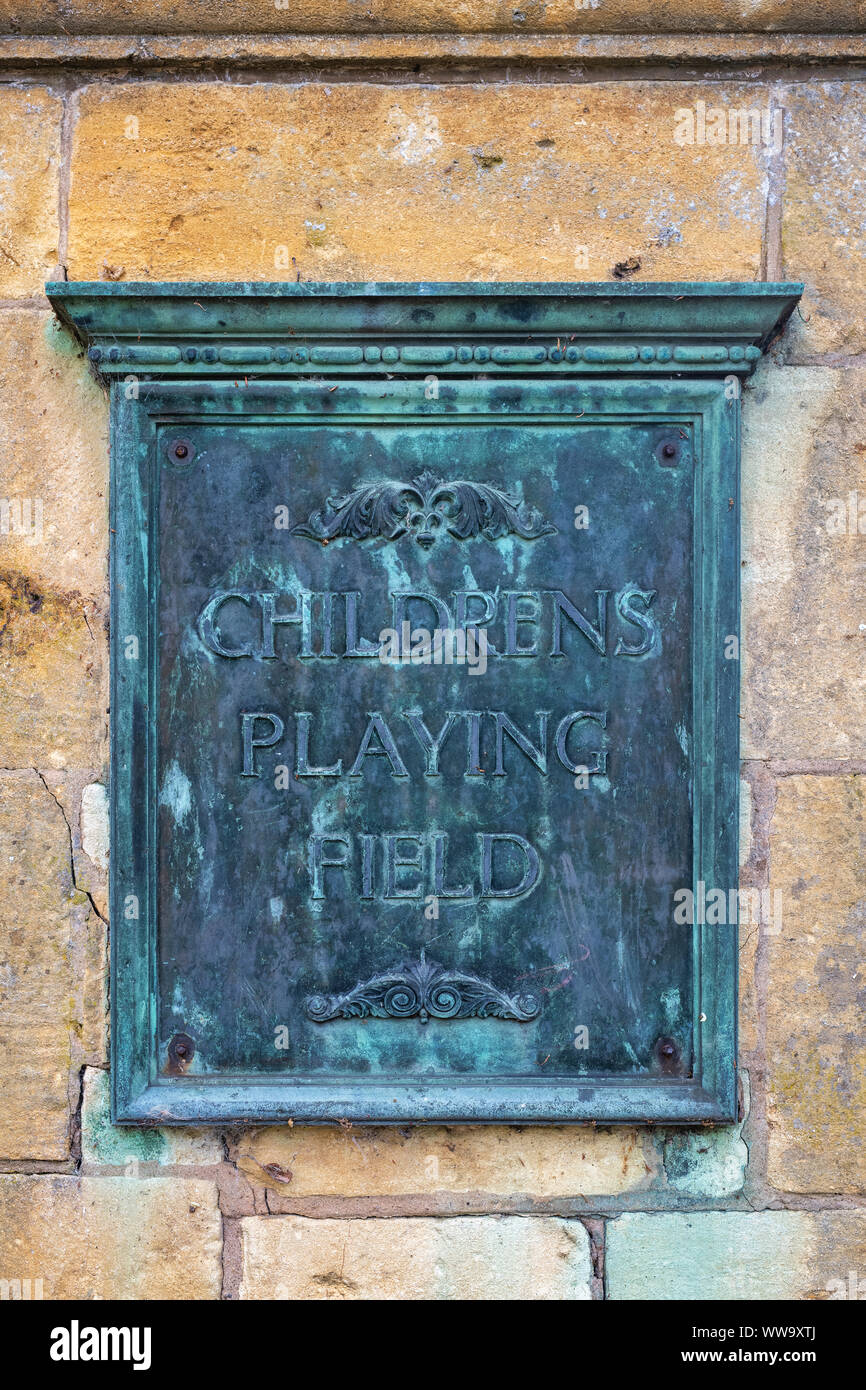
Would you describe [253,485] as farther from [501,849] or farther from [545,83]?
[545,83]

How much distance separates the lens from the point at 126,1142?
90.5 inches

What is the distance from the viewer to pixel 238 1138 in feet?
7.54

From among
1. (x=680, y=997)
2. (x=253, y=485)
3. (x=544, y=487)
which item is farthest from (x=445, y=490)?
(x=680, y=997)

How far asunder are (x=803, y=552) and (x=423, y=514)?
31.1 inches

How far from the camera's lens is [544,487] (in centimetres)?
228

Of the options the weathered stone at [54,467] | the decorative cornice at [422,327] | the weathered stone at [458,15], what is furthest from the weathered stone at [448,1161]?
the weathered stone at [458,15]

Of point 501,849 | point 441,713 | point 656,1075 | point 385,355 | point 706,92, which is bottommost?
point 656,1075

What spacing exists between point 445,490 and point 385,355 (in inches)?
11.4

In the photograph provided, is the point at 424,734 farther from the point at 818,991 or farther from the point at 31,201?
the point at 31,201

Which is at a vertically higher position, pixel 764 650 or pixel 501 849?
pixel 764 650

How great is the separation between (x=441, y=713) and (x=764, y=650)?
68 cm

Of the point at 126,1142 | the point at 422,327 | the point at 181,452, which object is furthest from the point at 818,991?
the point at 181,452

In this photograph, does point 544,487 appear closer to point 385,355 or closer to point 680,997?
point 385,355

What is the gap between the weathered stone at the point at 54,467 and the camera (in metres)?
2.33
